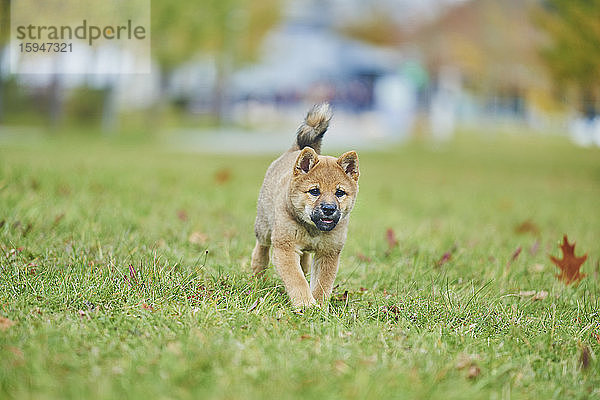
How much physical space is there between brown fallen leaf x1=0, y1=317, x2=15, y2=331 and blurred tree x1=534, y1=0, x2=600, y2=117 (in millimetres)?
12873

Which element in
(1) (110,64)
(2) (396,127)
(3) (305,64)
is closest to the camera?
(1) (110,64)

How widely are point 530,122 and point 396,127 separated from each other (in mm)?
34903

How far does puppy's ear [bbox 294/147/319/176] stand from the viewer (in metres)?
4.09

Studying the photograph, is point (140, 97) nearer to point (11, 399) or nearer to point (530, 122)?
point (530, 122)

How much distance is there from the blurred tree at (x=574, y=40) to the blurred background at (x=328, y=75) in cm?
4

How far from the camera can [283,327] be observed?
3.53 m

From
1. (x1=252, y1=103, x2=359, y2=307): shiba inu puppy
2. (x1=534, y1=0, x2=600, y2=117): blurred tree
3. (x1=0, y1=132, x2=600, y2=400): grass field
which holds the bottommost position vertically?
(x1=0, y1=132, x2=600, y2=400): grass field

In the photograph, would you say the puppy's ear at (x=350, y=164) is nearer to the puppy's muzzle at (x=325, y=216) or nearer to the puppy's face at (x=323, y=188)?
the puppy's face at (x=323, y=188)

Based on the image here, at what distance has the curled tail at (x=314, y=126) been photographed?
4699mm

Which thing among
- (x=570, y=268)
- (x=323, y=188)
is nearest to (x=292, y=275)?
(x=323, y=188)

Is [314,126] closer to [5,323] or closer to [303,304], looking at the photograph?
[303,304]

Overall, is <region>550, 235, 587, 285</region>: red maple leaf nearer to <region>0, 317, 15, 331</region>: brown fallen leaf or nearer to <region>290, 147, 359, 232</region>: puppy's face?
<region>290, 147, 359, 232</region>: puppy's face

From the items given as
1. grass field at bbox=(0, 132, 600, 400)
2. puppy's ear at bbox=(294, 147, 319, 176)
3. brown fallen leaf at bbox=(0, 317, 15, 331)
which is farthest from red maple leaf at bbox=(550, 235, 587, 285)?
brown fallen leaf at bbox=(0, 317, 15, 331)

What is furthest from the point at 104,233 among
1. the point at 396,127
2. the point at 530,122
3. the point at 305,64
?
the point at 530,122
